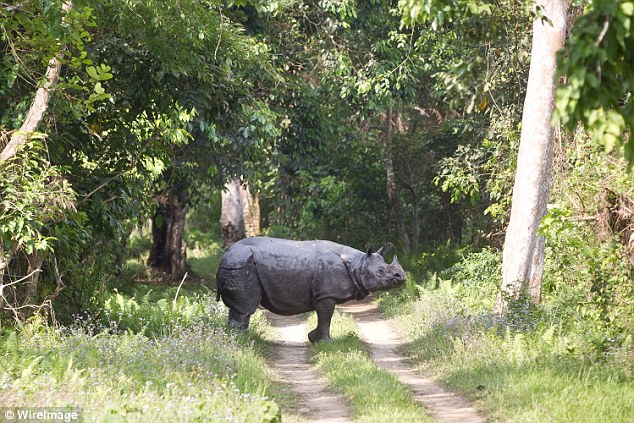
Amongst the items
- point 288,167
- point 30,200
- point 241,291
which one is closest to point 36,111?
point 30,200

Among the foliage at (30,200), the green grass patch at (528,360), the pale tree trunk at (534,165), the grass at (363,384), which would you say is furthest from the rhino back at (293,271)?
the foliage at (30,200)

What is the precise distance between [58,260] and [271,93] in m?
10.1

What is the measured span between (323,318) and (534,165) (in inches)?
164

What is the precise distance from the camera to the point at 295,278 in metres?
15.0

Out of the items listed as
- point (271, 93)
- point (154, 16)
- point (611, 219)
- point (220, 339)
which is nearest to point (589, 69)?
point (611, 219)

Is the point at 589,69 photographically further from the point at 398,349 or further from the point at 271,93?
the point at 271,93

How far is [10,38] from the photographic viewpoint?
13297 mm

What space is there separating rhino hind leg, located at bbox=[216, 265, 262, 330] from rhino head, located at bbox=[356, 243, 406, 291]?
1.70 meters

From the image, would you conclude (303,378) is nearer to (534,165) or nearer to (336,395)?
(336,395)

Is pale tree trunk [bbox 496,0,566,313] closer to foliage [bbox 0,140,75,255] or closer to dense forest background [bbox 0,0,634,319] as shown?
dense forest background [bbox 0,0,634,319]

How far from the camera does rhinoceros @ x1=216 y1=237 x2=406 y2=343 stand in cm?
1484

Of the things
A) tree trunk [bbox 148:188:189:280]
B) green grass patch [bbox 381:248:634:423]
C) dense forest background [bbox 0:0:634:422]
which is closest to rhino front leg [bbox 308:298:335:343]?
dense forest background [bbox 0:0:634:422]

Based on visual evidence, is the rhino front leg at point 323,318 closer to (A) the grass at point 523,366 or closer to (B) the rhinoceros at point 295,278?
(B) the rhinoceros at point 295,278

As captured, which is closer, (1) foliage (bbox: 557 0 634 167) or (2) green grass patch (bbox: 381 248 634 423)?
(1) foliage (bbox: 557 0 634 167)
